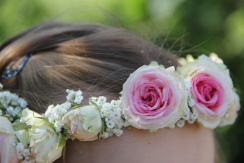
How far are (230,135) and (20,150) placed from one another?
3.11 metres

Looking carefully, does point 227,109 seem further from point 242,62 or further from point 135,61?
point 242,62

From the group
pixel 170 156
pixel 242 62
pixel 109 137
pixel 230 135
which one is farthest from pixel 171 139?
pixel 230 135

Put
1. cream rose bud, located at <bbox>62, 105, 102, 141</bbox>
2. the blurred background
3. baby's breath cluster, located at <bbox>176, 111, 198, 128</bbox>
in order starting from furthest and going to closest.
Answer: the blurred background → baby's breath cluster, located at <bbox>176, 111, 198, 128</bbox> → cream rose bud, located at <bbox>62, 105, 102, 141</bbox>

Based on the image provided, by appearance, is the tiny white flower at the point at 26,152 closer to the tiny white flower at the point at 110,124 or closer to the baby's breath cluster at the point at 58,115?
the baby's breath cluster at the point at 58,115

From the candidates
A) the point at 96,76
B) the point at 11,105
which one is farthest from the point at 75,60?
the point at 11,105

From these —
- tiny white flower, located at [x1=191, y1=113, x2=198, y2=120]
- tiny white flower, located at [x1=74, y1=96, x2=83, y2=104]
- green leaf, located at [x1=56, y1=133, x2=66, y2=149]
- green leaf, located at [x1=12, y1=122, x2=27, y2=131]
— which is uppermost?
tiny white flower, located at [x1=191, y1=113, x2=198, y2=120]

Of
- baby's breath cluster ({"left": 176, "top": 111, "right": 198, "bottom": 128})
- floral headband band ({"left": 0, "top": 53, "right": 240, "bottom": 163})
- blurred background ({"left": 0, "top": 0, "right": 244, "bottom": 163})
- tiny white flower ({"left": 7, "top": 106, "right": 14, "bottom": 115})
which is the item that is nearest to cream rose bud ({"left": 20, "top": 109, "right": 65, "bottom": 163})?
floral headband band ({"left": 0, "top": 53, "right": 240, "bottom": 163})

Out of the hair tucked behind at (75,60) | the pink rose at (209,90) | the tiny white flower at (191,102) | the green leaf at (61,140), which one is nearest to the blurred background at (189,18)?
the hair tucked behind at (75,60)

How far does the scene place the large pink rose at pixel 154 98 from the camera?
3.22ft

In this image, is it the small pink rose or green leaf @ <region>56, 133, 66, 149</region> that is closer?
green leaf @ <region>56, 133, 66, 149</region>

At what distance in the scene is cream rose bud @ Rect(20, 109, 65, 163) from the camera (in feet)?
3.14

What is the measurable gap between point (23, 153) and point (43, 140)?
102 millimetres

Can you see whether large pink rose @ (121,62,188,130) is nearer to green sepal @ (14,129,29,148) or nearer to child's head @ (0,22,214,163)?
child's head @ (0,22,214,163)

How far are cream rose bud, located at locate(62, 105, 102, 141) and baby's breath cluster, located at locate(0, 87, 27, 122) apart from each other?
0.33 meters
